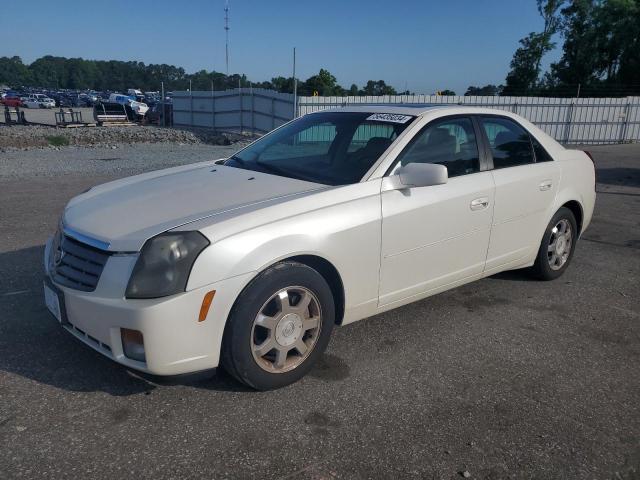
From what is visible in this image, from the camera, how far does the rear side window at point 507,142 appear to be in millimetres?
4422

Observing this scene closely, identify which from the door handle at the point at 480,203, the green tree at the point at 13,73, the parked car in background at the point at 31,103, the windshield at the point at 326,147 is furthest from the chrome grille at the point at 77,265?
the green tree at the point at 13,73

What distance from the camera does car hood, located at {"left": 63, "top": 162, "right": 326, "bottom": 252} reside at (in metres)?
2.96

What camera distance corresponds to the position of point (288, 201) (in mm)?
3182

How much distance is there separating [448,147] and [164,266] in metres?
2.37

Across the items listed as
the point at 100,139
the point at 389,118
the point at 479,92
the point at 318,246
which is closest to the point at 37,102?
the point at 100,139

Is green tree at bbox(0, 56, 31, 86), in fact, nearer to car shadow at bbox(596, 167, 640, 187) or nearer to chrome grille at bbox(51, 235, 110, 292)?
car shadow at bbox(596, 167, 640, 187)

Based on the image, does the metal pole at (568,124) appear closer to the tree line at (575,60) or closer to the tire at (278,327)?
the tree line at (575,60)

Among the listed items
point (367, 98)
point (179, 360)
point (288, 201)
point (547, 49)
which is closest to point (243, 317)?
point (179, 360)

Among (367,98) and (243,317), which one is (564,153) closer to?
(243,317)

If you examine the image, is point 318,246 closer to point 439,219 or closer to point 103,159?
point 439,219

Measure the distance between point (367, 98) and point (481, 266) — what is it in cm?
1493

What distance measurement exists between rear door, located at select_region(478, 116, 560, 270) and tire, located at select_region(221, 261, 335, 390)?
1.75m

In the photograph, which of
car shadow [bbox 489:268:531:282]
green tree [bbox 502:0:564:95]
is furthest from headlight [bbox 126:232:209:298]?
green tree [bbox 502:0:564:95]

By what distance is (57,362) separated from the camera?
3400 millimetres
